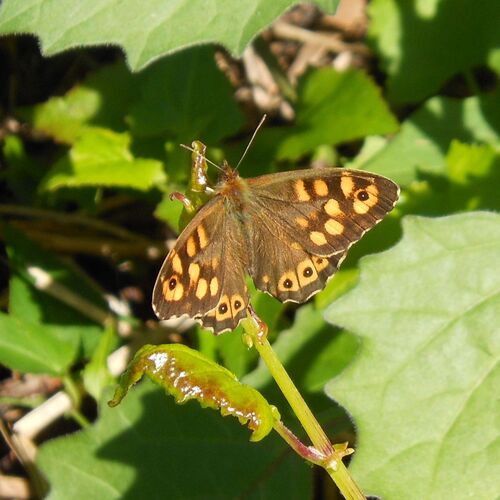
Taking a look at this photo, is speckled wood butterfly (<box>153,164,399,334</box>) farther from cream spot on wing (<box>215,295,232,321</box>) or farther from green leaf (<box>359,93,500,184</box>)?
green leaf (<box>359,93,500,184</box>)

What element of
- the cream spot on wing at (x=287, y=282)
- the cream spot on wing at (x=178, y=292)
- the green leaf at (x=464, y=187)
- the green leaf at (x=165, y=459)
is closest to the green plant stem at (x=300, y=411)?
the cream spot on wing at (x=178, y=292)

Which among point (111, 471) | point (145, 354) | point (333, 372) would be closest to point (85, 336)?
point (111, 471)

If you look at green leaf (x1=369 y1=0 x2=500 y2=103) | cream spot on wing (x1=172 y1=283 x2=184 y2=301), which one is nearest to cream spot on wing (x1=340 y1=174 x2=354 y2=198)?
cream spot on wing (x1=172 y1=283 x2=184 y2=301)

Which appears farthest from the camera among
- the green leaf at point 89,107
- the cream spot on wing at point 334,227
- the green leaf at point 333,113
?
the green leaf at point 89,107

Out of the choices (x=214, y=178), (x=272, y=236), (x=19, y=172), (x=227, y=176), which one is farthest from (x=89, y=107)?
(x=272, y=236)

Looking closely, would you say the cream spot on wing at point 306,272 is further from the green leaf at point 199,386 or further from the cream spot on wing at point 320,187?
the green leaf at point 199,386

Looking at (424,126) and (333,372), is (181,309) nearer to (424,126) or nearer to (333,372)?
(333,372)

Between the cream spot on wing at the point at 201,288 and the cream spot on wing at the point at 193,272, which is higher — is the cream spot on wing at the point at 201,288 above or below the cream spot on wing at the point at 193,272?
below

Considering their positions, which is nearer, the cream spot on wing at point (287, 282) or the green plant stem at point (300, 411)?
the green plant stem at point (300, 411)
